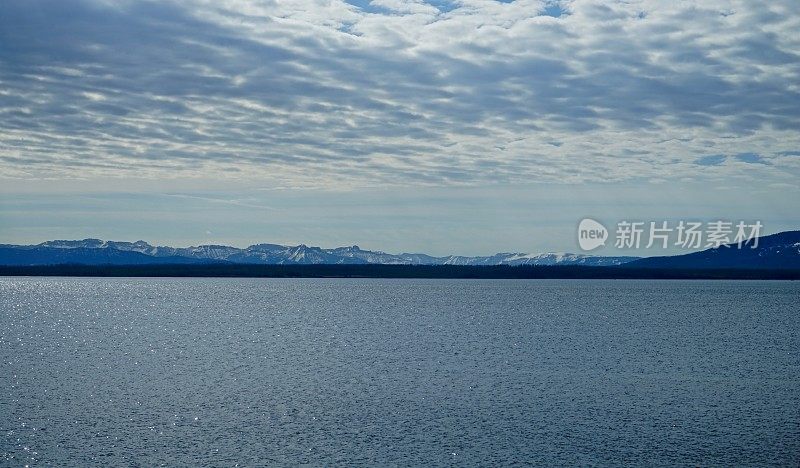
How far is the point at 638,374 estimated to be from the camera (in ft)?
184

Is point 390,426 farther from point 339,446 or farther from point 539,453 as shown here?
point 539,453

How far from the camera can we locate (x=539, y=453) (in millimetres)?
32031

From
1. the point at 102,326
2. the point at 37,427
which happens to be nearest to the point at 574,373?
the point at 37,427

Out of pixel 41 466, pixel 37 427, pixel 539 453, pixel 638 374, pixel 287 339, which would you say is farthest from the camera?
pixel 287 339

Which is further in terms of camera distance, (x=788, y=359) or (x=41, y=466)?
(x=788, y=359)

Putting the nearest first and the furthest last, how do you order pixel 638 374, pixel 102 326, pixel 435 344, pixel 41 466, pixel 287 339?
1. pixel 41 466
2. pixel 638 374
3. pixel 435 344
4. pixel 287 339
5. pixel 102 326

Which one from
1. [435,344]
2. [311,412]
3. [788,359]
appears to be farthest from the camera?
[435,344]

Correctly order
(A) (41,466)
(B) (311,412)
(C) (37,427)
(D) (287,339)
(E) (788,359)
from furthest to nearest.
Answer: (D) (287,339)
(E) (788,359)
(B) (311,412)
(C) (37,427)
(A) (41,466)

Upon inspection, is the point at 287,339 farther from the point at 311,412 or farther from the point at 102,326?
the point at 311,412

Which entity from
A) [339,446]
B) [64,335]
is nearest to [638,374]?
[339,446]

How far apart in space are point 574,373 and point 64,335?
5637 cm

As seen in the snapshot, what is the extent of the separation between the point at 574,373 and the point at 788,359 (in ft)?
75.4

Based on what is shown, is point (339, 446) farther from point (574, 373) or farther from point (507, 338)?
point (507, 338)

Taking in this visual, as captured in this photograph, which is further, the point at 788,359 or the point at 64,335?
the point at 64,335
